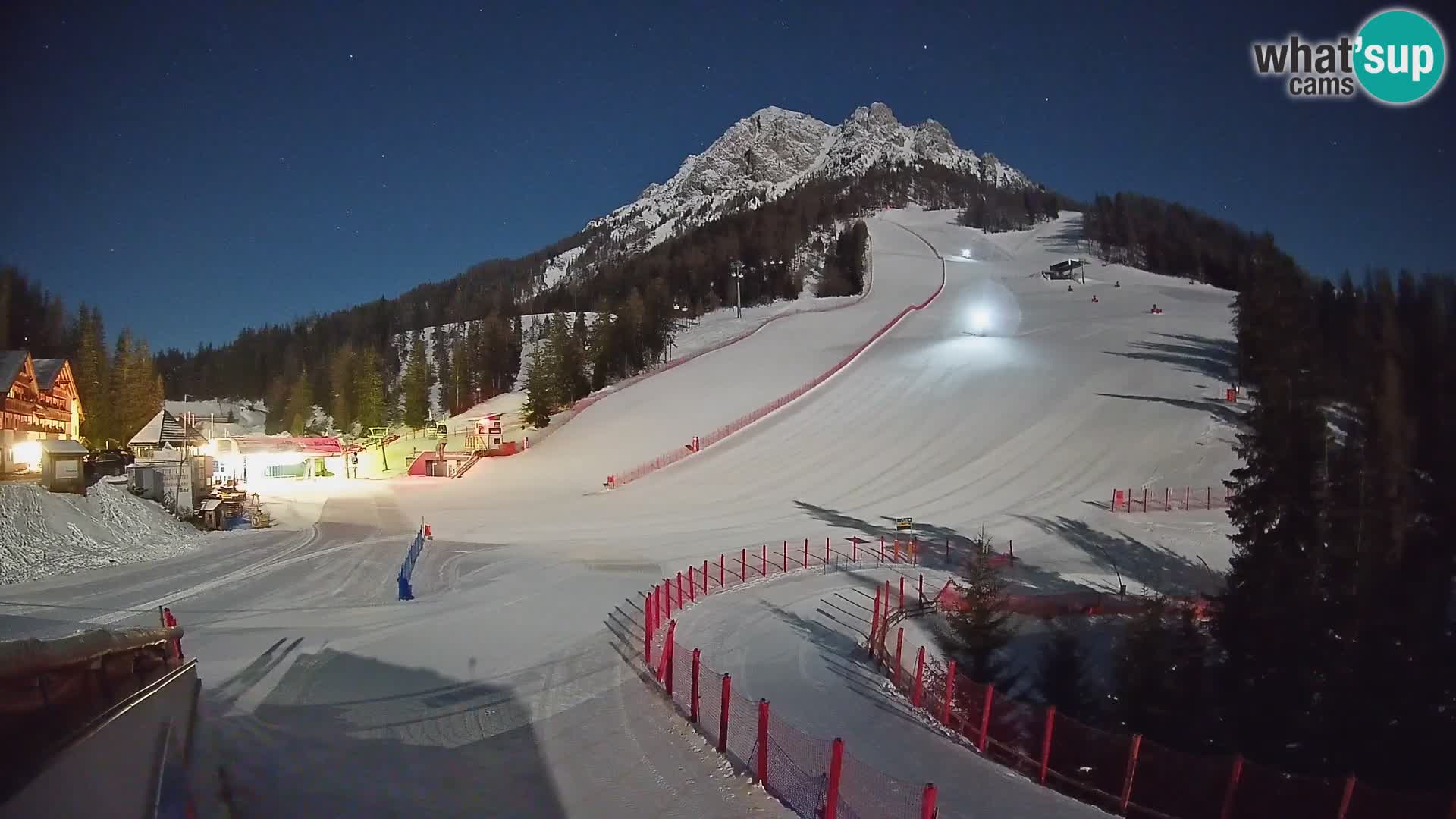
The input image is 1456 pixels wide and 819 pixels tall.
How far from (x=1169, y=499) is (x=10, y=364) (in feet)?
121

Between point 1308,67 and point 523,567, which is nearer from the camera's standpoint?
point 1308,67

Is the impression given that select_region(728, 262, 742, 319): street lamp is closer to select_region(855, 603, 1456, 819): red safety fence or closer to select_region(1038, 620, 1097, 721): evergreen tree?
select_region(1038, 620, 1097, 721): evergreen tree

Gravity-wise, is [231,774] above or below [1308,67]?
below

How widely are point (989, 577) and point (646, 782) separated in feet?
34.8

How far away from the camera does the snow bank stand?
16469 millimetres

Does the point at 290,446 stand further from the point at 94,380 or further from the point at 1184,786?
the point at 1184,786

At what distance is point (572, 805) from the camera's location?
6980 millimetres

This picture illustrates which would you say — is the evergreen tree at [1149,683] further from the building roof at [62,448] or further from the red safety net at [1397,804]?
the building roof at [62,448]

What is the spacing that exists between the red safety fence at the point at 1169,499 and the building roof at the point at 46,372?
129ft

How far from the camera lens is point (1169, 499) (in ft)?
97.3

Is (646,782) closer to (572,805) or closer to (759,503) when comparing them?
(572,805)

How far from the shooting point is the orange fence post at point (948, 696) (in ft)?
33.4

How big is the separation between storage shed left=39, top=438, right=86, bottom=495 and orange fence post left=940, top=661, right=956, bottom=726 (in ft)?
69.1

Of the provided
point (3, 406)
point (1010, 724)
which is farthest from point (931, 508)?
point (3, 406)
